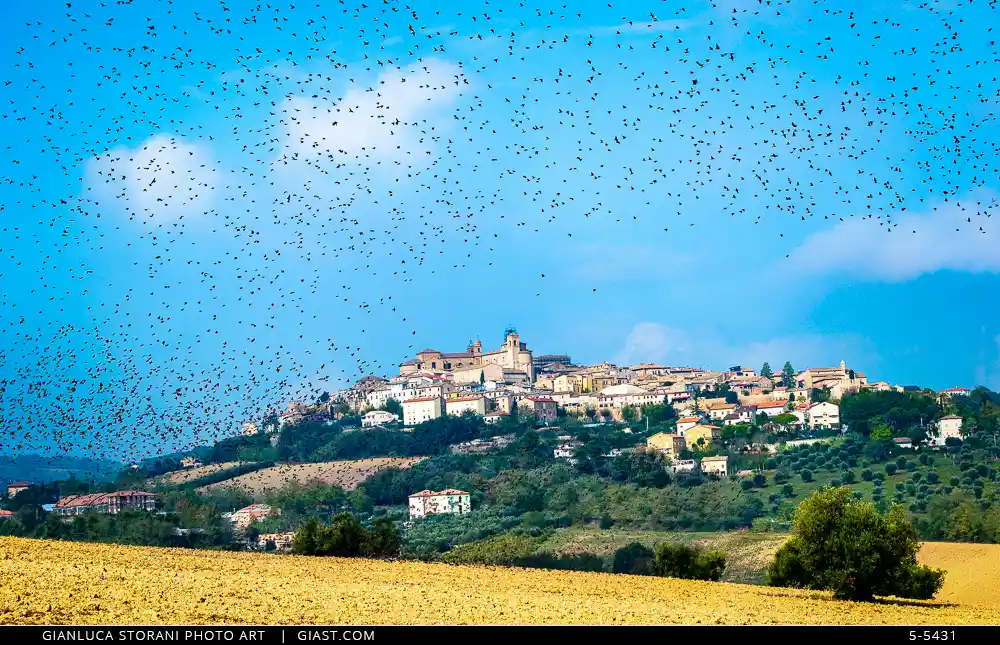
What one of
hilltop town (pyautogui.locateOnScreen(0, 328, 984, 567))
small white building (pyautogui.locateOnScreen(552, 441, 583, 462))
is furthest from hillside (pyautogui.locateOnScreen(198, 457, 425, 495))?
small white building (pyautogui.locateOnScreen(552, 441, 583, 462))

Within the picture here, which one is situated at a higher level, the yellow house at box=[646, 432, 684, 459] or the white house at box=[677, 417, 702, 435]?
the white house at box=[677, 417, 702, 435]

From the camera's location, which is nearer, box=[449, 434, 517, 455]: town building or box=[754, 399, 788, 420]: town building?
box=[449, 434, 517, 455]: town building

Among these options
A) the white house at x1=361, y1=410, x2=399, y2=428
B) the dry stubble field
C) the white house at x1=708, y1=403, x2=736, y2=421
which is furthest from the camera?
the white house at x1=361, y1=410, x2=399, y2=428

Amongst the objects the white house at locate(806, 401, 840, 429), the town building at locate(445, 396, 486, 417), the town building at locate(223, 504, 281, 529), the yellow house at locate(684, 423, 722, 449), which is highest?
the town building at locate(445, 396, 486, 417)

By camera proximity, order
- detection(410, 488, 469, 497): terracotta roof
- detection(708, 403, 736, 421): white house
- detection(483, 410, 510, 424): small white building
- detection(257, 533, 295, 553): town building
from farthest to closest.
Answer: detection(483, 410, 510, 424): small white building → detection(708, 403, 736, 421): white house → detection(410, 488, 469, 497): terracotta roof → detection(257, 533, 295, 553): town building

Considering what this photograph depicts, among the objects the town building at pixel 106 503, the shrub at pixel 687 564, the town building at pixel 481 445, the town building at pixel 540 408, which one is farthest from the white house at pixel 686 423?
the shrub at pixel 687 564

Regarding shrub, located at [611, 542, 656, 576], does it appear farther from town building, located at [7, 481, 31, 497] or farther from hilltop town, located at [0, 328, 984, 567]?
town building, located at [7, 481, 31, 497]

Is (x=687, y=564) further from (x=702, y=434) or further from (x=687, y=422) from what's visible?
(x=687, y=422)

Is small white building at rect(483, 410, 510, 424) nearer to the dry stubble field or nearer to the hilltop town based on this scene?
the hilltop town

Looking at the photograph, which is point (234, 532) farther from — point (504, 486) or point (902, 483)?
point (902, 483)
